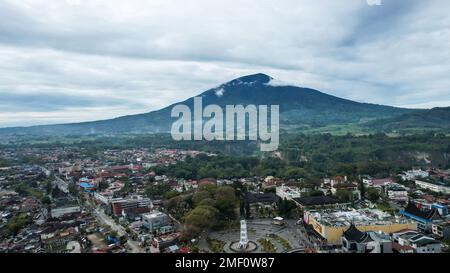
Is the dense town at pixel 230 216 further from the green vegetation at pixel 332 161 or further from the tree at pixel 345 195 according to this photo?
the green vegetation at pixel 332 161

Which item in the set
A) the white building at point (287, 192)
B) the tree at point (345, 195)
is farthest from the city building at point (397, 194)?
the white building at point (287, 192)

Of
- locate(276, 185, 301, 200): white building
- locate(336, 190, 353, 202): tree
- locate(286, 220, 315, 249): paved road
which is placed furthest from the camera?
locate(276, 185, 301, 200): white building

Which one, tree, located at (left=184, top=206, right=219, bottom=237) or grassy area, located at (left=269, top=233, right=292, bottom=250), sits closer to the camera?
grassy area, located at (left=269, top=233, right=292, bottom=250)

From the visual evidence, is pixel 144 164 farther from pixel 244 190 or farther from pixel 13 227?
pixel 13 227

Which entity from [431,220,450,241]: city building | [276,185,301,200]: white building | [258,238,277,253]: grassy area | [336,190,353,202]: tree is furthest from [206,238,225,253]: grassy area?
[336,190,353,202]: tree

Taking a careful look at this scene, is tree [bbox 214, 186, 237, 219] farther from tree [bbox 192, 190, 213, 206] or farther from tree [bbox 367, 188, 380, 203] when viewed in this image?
tree [bbox 367, 188, 380, 203]

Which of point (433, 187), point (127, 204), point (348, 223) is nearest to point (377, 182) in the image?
point (433, 187)

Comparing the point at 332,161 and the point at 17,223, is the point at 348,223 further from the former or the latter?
the point at 332,161
